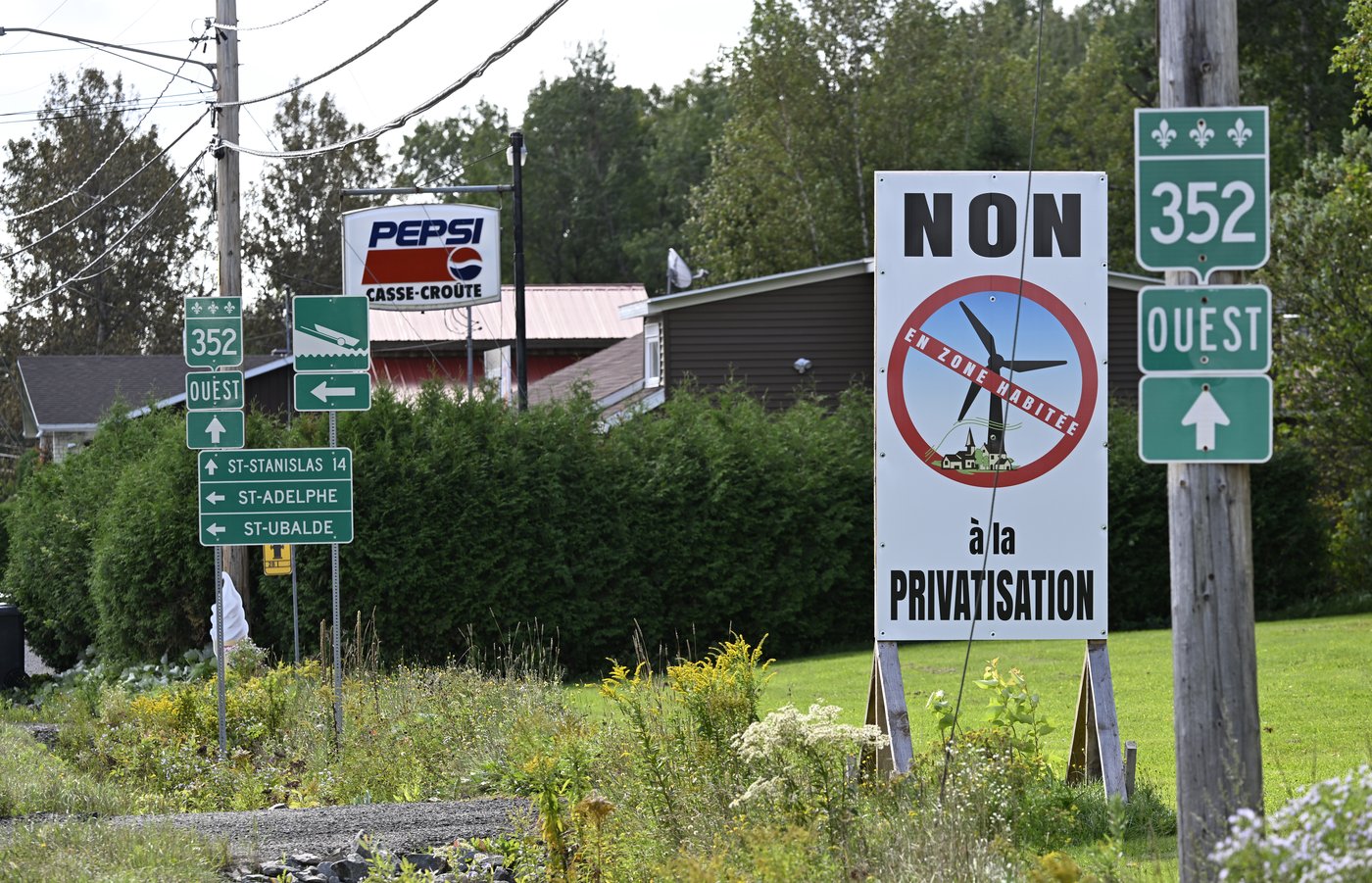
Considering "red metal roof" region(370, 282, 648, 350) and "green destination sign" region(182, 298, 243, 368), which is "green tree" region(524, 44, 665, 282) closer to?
"red metal roof" region(370, 282, 648, 350)

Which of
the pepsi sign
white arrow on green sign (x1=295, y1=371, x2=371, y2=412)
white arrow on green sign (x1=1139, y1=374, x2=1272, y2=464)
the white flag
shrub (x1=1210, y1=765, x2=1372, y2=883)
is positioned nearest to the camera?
shrub (x1=1210, y1=765, x2=1372, y2=883)

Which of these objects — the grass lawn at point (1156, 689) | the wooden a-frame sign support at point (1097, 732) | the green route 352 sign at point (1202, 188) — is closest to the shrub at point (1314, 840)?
the grass lawn at point (1156, 689)

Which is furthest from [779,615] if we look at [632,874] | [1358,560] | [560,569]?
[632,874]

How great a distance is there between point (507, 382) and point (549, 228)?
28421mm

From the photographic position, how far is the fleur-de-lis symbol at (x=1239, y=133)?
525 centimetres

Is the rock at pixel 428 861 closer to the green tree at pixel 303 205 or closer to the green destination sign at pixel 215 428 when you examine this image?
the green destination sign at pixel 215 428

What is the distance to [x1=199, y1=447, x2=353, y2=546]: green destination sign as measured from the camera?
465 inches

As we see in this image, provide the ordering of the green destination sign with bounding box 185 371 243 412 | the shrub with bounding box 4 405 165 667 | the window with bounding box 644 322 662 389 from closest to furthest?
the green destination sign with bounding box 185 371 243 412, the shrub with bounding box 4 405 165 667, the window with bounding box 644 322 662 389

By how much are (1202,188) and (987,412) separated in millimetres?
3225

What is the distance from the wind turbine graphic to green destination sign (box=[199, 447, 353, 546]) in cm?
537

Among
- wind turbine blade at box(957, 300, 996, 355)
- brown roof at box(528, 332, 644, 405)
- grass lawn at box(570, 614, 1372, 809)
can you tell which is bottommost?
grass lawn at box(570, 614, 1372, 809)

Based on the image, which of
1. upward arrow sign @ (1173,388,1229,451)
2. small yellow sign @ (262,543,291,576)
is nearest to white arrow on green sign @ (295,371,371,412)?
small yellow sign @ (262,543,291,576)

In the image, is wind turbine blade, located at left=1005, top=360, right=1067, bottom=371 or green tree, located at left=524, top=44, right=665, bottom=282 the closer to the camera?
wind turbine blade, located at left=1005, top=360, right=1067, bottom=371

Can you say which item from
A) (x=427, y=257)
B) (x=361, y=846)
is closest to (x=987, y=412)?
(x=361, y=846)
